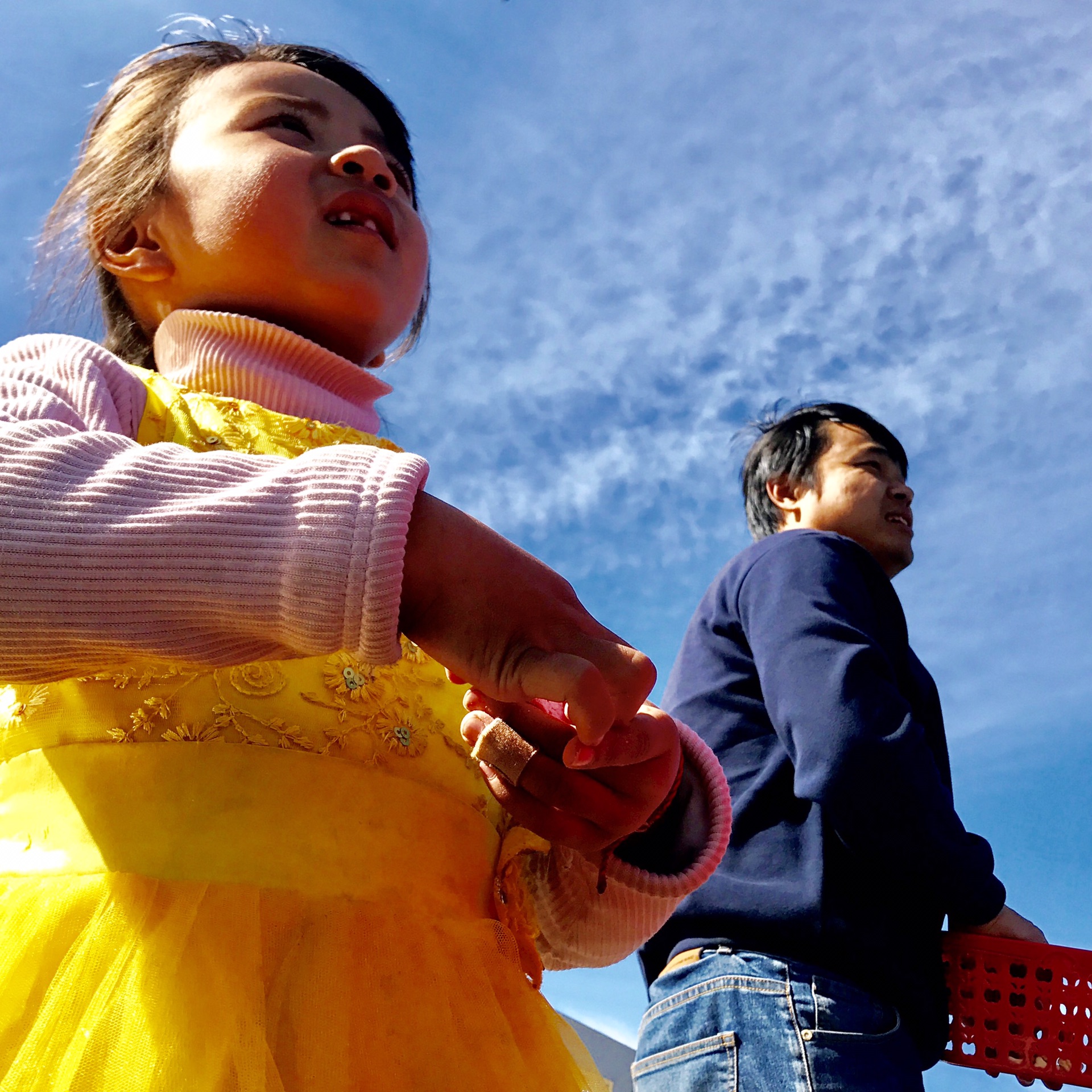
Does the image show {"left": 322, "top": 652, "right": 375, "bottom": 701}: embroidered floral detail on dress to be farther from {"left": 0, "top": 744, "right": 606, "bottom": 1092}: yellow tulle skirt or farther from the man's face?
the man's face

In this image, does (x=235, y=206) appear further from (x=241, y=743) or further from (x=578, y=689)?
(x=578, y=689)

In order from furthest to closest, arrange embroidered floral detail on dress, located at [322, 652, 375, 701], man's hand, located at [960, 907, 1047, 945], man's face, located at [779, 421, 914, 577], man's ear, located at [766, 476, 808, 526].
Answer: man's ear, located at [766, 476, 808, 526], man's face, located at [779, 421, 914, 577], man's hand, located at [960, 907, 1047, 945], embroidered floral detail on dress, located at [322, 652, 375, 701]

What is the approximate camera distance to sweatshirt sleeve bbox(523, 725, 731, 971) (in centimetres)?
99

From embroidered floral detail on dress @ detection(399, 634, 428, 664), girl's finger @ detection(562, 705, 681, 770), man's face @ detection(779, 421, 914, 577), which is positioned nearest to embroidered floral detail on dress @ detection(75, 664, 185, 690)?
embroidered floral detail on dress @ detection(399, 634, 428, 664)

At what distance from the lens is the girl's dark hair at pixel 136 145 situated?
1.37 metres

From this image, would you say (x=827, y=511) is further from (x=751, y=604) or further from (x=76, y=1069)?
(x=76, y=1069)

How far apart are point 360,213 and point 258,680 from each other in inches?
24.2

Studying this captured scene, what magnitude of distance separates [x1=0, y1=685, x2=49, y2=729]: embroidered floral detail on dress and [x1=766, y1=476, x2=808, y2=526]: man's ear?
1.99 m

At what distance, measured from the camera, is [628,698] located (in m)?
0.67

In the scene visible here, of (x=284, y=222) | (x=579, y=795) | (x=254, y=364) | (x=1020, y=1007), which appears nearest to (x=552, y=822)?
(x=579, y=795)

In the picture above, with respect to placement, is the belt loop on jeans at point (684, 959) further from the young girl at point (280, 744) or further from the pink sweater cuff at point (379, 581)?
the pink sweater cuff at point (379, 581)

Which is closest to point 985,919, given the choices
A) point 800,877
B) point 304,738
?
point 800,877

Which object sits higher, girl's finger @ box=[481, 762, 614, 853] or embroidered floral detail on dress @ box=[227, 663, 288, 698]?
embroidered floral detail on dress @ box=[227, 663, 288, 698]

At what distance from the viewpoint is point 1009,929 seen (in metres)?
1.79
